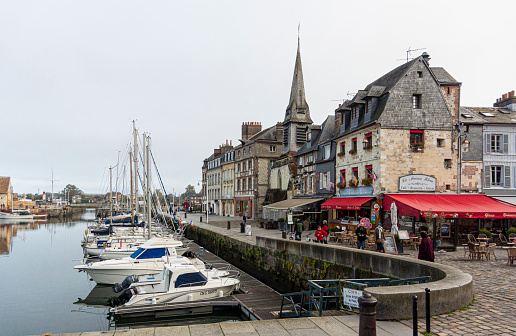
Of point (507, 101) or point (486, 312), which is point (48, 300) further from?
point (507, 101)

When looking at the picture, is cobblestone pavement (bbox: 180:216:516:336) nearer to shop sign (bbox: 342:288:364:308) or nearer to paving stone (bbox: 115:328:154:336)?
shop sign (bbox: 342:288:364:308)

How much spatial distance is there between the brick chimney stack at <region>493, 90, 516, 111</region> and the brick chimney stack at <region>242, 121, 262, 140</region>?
3112cm

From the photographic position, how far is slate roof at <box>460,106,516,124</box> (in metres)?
22.6

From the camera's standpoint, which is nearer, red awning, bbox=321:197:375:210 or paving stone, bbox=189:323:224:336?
paving stone, bbox=189:323:224:336

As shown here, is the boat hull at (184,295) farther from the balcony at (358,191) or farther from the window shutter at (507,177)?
the window shutter at (507,177)

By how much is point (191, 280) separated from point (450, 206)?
43.2ft

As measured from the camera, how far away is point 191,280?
13742mm

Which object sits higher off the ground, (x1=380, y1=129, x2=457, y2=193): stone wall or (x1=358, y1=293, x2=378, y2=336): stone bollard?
(x1=380, y1=129, x2=457, y2=193): stone wall

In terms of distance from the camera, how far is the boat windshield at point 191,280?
13.5 metres

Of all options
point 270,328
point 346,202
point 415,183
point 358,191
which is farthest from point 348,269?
point 358,191

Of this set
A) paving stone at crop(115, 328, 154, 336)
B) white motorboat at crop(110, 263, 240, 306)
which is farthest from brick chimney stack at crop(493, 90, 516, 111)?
paving stone at crop(115, 328, 154, 336)

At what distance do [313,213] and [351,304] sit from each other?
2388 cm

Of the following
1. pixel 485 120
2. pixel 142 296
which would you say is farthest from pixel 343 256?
pixel 485 120

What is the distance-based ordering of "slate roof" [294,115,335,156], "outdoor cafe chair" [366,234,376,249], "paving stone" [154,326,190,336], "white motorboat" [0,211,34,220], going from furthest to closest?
"white motorboat" [0,211,34,220], "slate roof" [294,115,335,156], "outdoor cafe chair" [366,234,376,249], "paving stone" [154,326,190,336]
